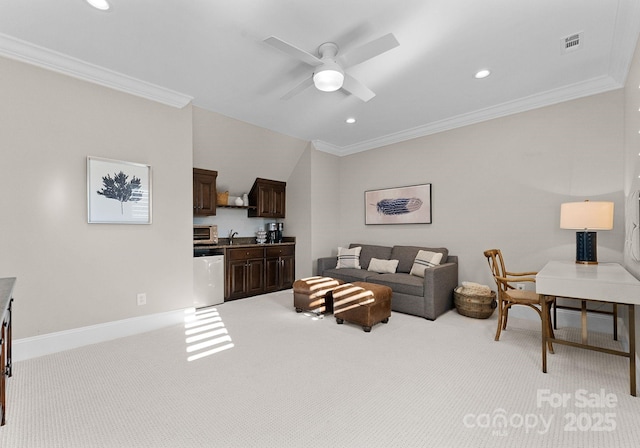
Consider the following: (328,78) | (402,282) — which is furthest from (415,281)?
(328,78)

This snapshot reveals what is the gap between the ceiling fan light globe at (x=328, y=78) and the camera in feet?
8.25

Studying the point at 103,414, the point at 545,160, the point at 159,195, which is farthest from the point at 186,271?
the point at 545,160

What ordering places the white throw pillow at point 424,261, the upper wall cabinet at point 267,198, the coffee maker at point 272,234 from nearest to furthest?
the white throw pillow at point 424,261 → the upper wall cabinet at point 267,198 → the coffee maker at point 272,234

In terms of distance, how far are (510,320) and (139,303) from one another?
4.54m

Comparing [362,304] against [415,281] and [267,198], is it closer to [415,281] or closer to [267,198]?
[415,281]

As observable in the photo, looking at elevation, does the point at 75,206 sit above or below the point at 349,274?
above

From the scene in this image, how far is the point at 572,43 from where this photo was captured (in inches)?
102

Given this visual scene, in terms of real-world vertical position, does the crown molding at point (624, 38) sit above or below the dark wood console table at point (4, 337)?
above

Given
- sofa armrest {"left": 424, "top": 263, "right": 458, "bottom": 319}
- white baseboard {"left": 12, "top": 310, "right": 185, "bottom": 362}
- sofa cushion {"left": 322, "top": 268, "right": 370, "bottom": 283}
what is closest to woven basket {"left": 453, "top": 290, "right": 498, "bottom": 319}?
sofa armrest {"left": 424, "top": 263, "right": 458, "bottom": 319}

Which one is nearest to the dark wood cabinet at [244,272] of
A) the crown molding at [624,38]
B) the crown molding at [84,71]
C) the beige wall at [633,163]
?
the crown molding at [84,71]

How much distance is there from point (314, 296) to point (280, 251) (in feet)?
5.81

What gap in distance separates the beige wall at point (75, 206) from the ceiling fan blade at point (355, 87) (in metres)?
2.21

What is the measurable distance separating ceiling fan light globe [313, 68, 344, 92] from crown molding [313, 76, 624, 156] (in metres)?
2.53

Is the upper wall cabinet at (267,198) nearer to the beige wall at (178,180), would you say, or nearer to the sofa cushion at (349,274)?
the beige wall at (178,180)
